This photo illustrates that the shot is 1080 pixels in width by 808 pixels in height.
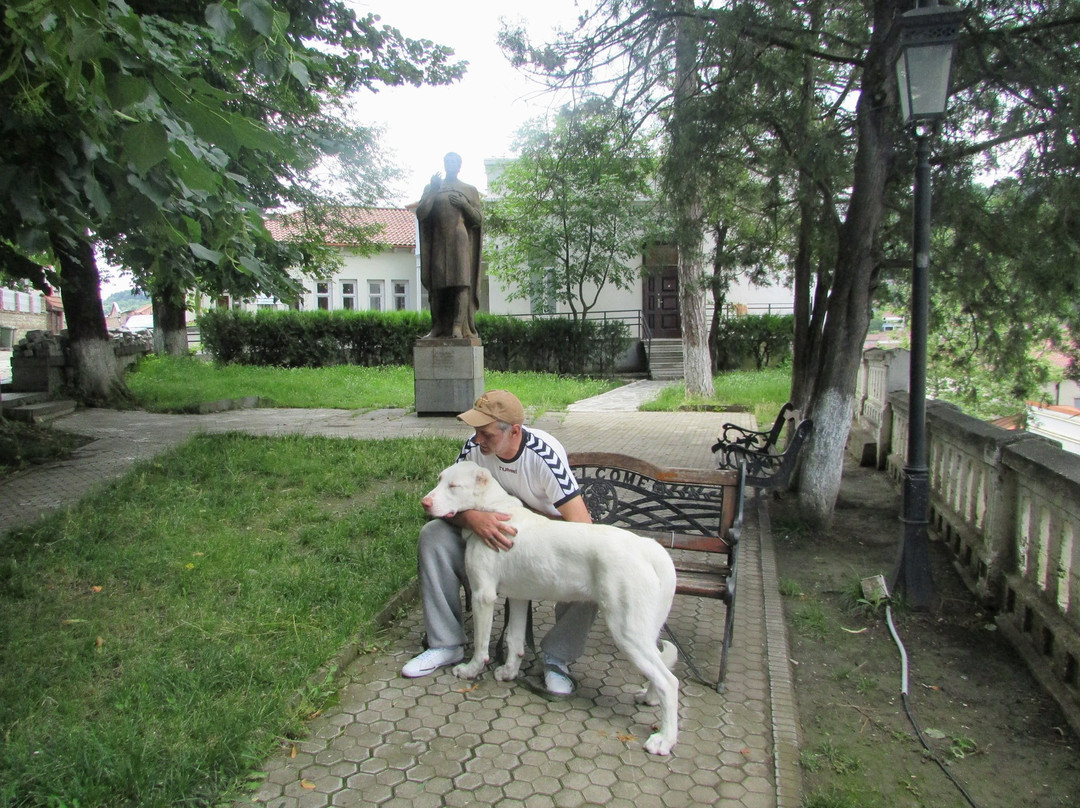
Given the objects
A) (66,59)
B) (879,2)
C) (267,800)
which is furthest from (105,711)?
(879,2)

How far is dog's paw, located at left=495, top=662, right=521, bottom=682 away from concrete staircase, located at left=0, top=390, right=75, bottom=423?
31.3ft

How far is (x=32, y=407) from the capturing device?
36.0 ft

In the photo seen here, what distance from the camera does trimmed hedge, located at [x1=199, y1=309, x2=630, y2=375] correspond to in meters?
22.5

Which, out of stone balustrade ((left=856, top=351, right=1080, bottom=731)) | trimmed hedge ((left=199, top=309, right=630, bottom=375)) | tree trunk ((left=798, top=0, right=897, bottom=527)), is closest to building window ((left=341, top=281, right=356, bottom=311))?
trimmed hedge ((left=199, top=309, right=630, bottom=375))

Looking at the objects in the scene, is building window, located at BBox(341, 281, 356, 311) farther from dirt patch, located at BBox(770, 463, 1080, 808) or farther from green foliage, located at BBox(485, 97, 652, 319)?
dirt patch, located at BBox(770, 463, 1080, 808)

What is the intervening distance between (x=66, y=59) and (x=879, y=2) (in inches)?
221

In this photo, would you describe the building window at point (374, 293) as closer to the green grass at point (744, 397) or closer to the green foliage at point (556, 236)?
the green foliage at point (556, 236)

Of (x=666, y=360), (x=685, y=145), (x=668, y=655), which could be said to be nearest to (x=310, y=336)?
(x=666, y=360)

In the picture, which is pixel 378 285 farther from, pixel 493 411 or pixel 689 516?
pixel 493 411

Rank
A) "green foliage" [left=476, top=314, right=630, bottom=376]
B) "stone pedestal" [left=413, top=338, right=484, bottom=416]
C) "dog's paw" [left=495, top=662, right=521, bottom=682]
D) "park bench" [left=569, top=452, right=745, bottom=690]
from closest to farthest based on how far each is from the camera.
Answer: "dog's paw" [left=495, top=662, right=521, bottom=682] → "park bench" [left=569, top=452, right=745, bottom=690] → "stone pedestal" [left=413, top=338, right=484, bottom=416] → "green foliage" [left=476, top=314, right=630, bottom=376]

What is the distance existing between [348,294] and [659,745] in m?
37.1

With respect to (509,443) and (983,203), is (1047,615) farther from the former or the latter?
(983,203)

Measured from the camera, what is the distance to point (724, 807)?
260 centimetres

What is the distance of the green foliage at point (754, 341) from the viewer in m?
22.3
